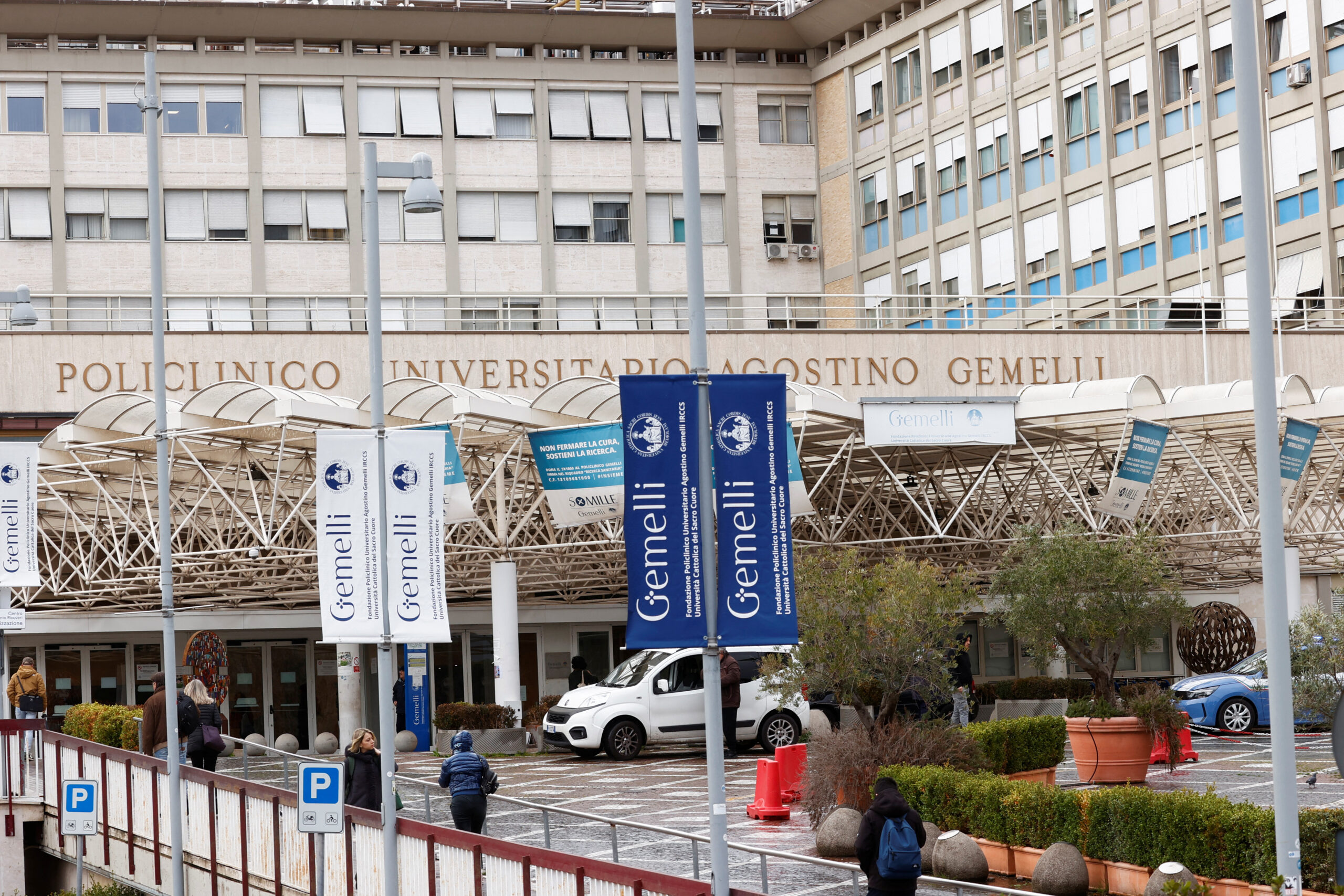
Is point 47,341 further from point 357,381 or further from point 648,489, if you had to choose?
point 648,489

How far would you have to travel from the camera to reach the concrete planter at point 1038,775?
19.3 metres

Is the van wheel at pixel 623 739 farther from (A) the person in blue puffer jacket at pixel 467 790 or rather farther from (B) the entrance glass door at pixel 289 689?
(B) the entrance glass door at pixel 289 689

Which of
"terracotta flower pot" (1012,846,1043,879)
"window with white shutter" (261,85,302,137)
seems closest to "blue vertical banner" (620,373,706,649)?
"terracotta flower pot" (1012,846,1043,879)

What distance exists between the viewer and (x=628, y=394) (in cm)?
977

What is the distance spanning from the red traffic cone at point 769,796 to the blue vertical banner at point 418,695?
57.6 feet

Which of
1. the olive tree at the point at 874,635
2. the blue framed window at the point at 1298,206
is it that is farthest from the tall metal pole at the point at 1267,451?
the blue framed window at the point at 1298,206

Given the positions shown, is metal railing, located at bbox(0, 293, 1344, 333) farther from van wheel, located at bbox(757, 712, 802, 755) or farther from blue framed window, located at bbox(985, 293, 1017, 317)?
van wheel, located at bbox(757, 712, 802, 755)

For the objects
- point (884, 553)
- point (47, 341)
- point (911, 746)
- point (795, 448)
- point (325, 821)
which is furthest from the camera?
point (47, 341)

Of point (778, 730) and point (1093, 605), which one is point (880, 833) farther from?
point (778, 730)

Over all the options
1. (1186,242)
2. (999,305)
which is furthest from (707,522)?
(999,305)

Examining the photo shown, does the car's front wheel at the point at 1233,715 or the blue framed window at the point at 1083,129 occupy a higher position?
the blue framed window at the point at 1083,129

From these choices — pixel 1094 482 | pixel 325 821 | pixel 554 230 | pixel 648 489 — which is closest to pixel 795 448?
pixel 1094 482

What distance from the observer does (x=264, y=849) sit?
59.3ft

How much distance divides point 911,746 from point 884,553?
14.3 meters
